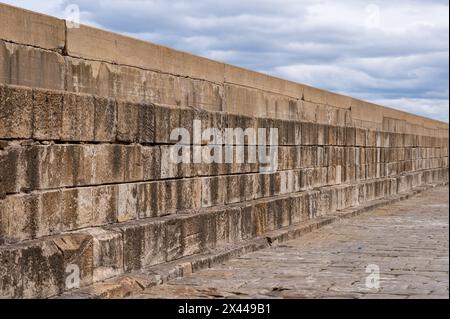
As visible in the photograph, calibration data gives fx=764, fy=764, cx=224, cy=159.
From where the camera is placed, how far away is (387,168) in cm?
2064

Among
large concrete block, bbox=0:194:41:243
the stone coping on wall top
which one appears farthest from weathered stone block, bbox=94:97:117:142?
large concrete block, bbox=0:194:41:243

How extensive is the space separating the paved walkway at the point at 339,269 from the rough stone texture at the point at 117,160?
50 cm

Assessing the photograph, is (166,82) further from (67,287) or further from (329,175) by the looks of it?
(329,175)

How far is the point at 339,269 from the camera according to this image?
27.6 feet

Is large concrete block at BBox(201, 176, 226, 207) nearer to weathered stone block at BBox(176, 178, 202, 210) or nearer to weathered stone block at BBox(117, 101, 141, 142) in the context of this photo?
weathered stone block at BBox(176, 178, 202, 210)

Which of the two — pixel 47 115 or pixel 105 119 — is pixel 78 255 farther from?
pixel 105 119

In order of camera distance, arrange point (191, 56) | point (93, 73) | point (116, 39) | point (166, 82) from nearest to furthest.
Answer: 1. point (93, 73)
2. point (116, 39)
3. point (166, 82)
4. point (191, 56)

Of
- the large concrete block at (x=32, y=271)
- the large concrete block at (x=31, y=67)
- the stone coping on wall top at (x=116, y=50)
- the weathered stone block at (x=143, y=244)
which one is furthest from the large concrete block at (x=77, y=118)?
the large concrete block at (x=32, y=271)

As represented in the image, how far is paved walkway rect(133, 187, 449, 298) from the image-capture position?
695cm

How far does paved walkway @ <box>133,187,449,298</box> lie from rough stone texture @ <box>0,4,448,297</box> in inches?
19.7

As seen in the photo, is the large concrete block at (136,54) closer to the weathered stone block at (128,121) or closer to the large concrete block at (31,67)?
the large concrete block at (31,67)
